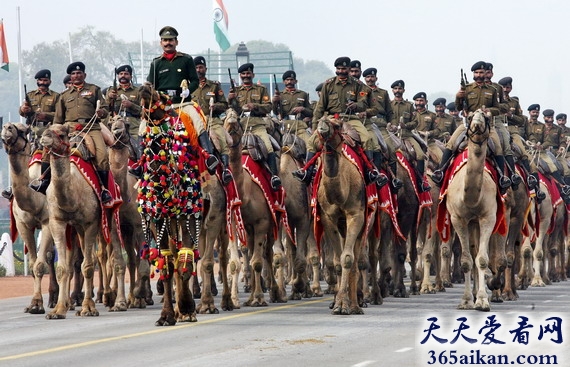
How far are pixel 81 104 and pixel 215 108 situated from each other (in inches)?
86.3

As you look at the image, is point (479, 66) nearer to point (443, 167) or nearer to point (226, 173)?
point (443, 167)

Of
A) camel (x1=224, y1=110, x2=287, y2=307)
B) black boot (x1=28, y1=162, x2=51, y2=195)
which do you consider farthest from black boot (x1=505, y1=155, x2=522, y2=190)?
black boot (x1=28, y1=162, x2=51, y2=195)

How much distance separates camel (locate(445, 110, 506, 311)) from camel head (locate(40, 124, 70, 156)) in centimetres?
609

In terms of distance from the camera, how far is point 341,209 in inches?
815

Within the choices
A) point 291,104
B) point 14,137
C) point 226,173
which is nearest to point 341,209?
point 226,173

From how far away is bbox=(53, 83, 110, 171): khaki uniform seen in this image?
22.4 meters

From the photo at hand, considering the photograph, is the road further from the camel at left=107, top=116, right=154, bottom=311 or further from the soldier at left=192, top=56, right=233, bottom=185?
the soldier at left=192, top=56, right=233, bottom=185

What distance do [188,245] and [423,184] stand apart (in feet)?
30.6

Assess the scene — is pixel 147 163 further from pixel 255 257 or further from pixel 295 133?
pixel 295 133

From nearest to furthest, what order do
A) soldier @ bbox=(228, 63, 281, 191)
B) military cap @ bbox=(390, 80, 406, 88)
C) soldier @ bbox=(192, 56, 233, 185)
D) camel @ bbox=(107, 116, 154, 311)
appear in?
soldier @ bbox=(192, 56, 233, 185) < camel @ bbox=(107, 116, 154, 311) < soldier @ bbox=(228, 63, 281, 191) < military cap @ bbox=(390, 80, 406, 88)

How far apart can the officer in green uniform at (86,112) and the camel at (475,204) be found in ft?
18.0

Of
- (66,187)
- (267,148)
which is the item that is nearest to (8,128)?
(66,187)

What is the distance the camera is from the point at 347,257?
2016 cm

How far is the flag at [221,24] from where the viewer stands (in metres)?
47.7
